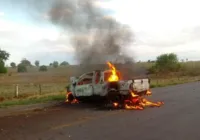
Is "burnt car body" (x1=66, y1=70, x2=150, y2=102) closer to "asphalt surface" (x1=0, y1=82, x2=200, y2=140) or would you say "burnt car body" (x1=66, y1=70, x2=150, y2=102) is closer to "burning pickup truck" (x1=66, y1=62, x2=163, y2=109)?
"burning pickup truck" (x1=66, y1=62, x2=163, y2=109)

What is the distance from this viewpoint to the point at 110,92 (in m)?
14.9

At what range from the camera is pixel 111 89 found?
14891 mm

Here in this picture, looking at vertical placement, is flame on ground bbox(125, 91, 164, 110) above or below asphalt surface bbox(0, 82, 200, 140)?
above

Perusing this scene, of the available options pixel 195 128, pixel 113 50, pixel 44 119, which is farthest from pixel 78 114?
pixel 113 50

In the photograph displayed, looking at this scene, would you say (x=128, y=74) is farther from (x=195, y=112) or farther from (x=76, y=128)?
(x=76, y=128)

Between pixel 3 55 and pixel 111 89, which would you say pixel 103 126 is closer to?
pixel 111 89

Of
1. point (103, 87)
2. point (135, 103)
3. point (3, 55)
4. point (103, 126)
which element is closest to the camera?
point (103, 126)

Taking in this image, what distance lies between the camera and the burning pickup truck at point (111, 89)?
48.1 feet

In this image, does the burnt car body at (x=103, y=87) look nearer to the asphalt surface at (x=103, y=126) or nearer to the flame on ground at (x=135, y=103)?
the flame on ground at (x=135, y=103)

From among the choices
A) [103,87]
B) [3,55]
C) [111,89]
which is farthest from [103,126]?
[3,55]

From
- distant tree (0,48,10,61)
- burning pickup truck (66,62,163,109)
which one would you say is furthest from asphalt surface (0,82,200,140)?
distant tree (0,48,10,61)

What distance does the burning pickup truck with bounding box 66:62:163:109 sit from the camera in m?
14.6

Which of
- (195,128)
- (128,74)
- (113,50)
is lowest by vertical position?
(195,128)

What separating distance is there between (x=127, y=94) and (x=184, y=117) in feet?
12.8
